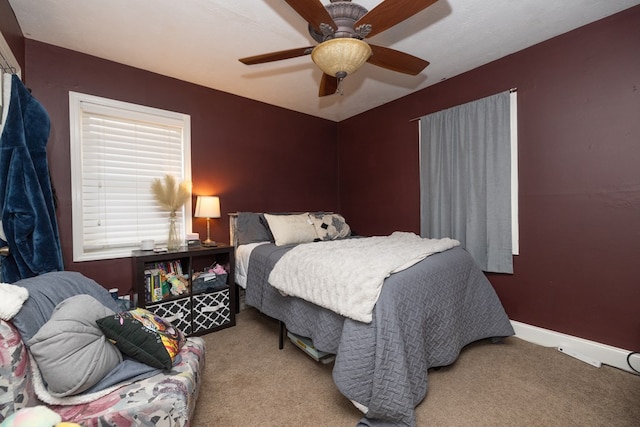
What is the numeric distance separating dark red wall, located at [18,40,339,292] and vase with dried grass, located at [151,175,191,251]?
0.29 metres

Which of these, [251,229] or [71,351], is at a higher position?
[251,229]

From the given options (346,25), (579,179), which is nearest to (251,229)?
(346,25)

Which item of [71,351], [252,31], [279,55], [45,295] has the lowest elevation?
[71,351]

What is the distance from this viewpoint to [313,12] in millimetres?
1412

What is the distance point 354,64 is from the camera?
1601 mm

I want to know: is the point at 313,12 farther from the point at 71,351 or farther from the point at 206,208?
the point at 206,208

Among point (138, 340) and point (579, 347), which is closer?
point (138, 340)

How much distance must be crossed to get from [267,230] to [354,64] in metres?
2.00

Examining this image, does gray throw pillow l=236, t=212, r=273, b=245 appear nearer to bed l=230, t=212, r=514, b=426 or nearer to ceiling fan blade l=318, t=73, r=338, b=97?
bed l=230, t=212, r=514, b=426

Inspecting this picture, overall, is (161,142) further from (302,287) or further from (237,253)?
(302,287)

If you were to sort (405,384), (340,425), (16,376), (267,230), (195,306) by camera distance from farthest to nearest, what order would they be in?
(267,230) → (195,306) → (340,425) → (405,384) → (16,376)

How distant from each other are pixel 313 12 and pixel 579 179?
2311 millimetres

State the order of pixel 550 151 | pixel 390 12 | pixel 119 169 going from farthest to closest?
pixel 119 169
pixel 550 151
pixel 390 12

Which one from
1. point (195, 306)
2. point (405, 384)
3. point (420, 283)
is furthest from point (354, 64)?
point (195, 306)
